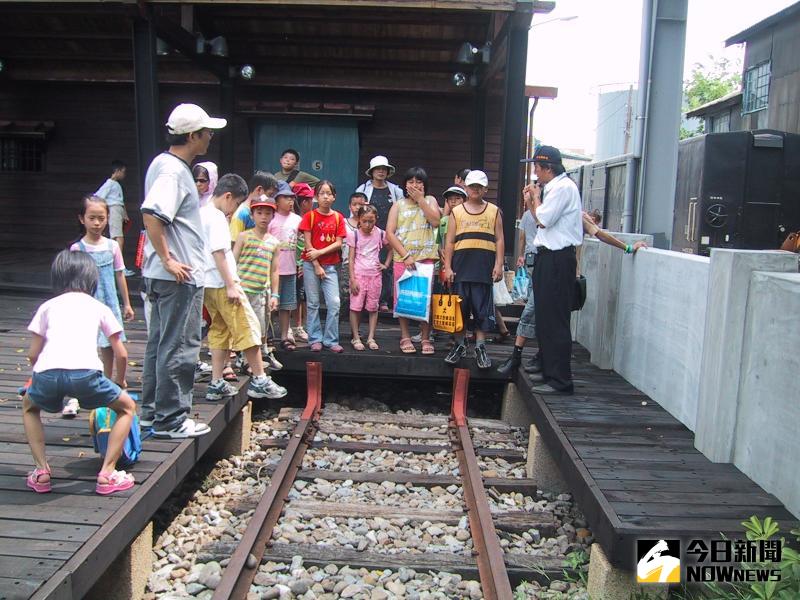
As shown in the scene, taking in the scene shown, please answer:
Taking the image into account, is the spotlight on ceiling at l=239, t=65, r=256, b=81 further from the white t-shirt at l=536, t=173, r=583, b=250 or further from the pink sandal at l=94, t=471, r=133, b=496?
the pink sandal at l=94, t=471, r=133, b=496

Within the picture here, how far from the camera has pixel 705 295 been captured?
4961 mm

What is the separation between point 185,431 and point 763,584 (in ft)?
10.2

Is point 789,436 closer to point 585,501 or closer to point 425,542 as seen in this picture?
point 585,501

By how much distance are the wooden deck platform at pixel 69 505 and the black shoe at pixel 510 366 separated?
2.70 m

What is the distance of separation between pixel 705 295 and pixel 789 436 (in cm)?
136

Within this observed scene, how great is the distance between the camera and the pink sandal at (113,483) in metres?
3.68

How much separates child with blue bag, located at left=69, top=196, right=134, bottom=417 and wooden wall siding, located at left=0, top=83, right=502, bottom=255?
7190 millimetres

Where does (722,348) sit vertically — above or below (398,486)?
above

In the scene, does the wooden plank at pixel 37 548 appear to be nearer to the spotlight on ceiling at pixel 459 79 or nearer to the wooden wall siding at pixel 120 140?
the spotlight on ceiling at pixel 459 79

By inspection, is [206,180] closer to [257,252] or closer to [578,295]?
[257,252]

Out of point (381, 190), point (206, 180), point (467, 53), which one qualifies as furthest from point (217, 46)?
point (206, 180)

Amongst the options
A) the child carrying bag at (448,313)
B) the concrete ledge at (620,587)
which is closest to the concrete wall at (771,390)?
the concrete ledge at (620,587)

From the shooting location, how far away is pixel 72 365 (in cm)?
347

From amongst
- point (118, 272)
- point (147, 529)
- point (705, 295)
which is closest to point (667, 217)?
point (705, 295)
